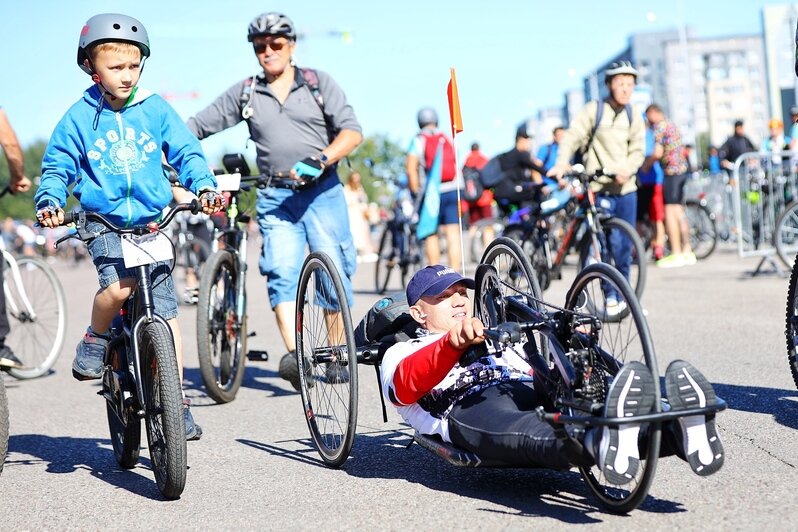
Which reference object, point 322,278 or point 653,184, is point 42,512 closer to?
point 322,278

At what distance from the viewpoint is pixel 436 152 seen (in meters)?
12.9

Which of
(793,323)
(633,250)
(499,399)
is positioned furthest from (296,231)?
(633,250)

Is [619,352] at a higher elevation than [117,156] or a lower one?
lower

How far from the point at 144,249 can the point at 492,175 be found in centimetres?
945

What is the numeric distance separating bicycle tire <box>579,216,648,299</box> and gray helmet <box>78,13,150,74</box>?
5129 millimetres

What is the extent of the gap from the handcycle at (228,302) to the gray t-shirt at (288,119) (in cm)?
25

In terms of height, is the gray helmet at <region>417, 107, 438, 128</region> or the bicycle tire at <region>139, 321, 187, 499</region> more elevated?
the gray helmet at <region>417, 107, 438, 128</region>

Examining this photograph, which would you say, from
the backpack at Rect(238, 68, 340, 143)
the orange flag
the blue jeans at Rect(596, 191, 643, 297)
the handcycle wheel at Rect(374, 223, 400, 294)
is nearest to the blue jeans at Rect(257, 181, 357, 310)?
the backpack at Rect(238, 68, 340, 143)

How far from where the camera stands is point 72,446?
5.99 m

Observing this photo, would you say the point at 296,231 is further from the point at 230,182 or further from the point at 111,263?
the point at 111,263

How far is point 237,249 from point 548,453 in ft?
12.6

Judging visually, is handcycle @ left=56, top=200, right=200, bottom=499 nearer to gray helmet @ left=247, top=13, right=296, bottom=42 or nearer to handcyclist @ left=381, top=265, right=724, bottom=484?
handcyclist @ left=381, top=265, right=724, bottom=484

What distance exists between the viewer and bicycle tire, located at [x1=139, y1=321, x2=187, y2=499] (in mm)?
4367

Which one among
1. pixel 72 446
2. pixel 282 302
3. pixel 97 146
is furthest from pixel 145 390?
pixel 282 302
